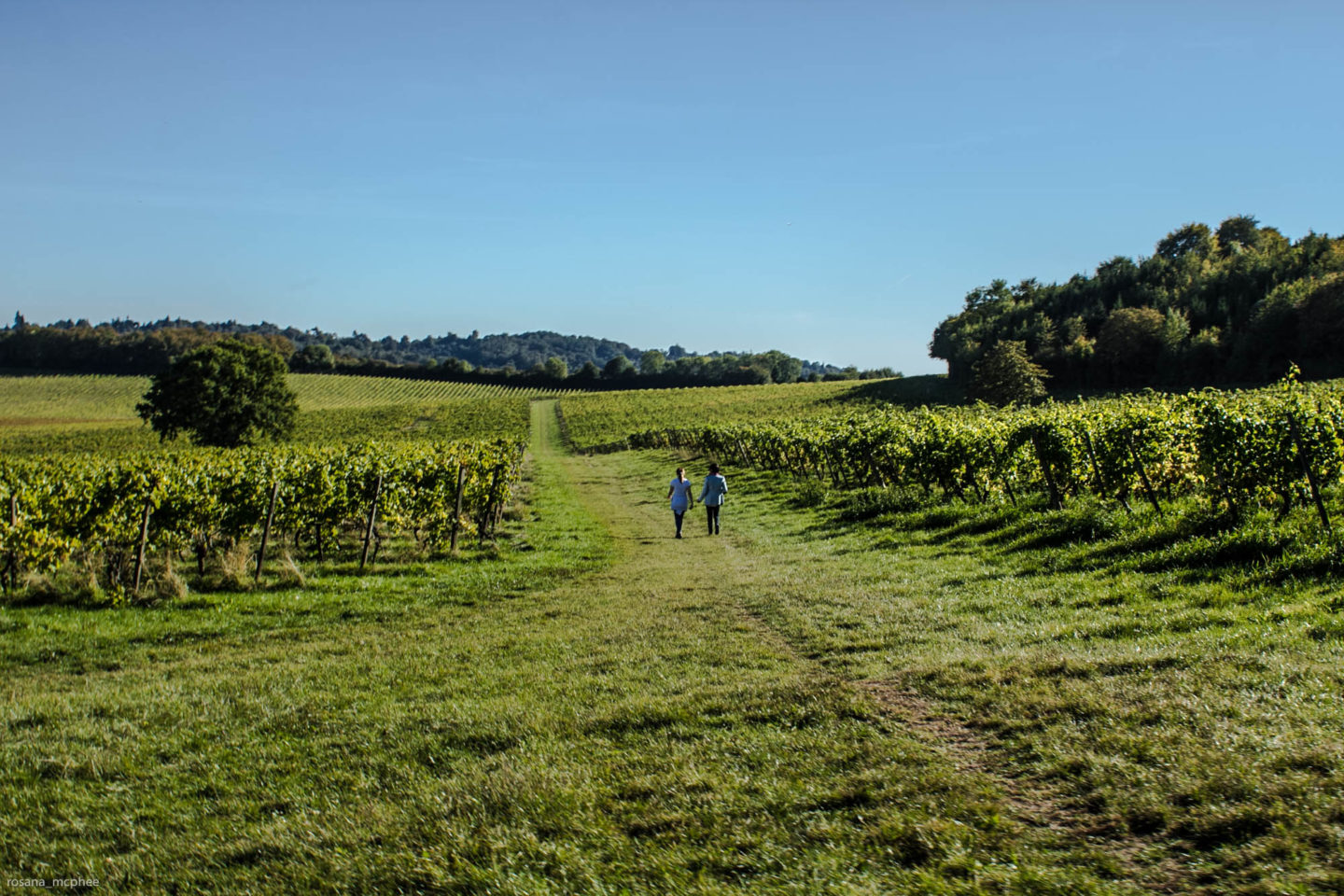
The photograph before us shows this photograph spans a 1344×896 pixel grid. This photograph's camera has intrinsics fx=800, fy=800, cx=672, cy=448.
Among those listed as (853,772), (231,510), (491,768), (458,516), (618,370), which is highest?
(618,370)

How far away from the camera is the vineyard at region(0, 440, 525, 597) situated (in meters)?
13.1

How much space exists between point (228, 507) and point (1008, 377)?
6721cm

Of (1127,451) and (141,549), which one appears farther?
(1127,451)

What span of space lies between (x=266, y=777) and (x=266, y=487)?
10.4 m

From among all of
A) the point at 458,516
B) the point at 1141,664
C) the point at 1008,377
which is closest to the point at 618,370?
the point at 1008,377

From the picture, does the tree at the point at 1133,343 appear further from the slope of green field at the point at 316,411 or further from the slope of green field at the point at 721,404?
the slope of green field at the point at 316,411

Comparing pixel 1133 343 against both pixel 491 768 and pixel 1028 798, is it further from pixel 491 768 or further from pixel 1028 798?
pixel 491 768

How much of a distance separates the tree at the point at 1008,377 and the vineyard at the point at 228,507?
59674 millimetres

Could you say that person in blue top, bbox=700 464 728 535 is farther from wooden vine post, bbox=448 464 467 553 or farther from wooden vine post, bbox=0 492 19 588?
wooden vine post, bbox=0 492 19 588

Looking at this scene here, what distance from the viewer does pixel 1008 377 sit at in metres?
70.1

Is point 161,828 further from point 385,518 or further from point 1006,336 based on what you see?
point 1006,336

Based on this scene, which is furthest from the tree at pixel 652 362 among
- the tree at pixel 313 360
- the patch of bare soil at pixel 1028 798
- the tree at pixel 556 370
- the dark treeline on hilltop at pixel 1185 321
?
the patch of bare soil at pixel 1028 798

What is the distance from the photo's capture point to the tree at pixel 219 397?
56.1m

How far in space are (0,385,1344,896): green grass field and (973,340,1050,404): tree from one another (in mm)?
62295
